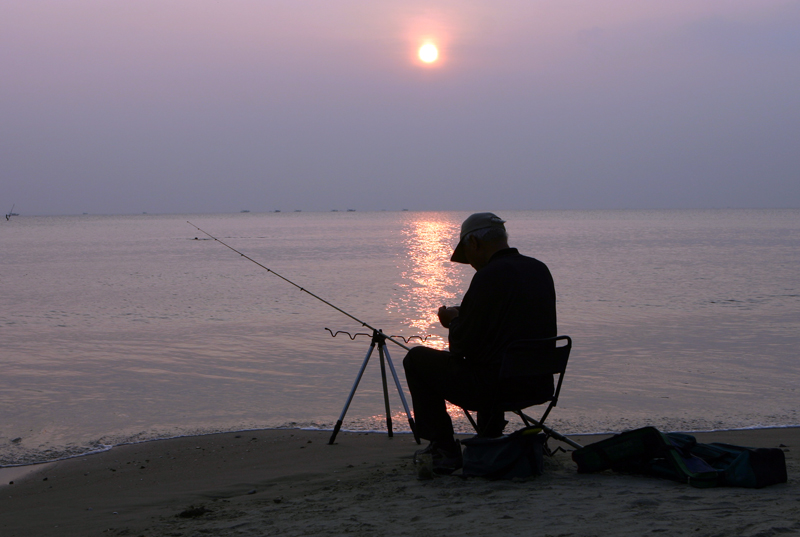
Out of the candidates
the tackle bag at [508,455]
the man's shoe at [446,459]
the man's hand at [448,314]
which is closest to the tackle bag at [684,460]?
the tackle bag at [508,455]

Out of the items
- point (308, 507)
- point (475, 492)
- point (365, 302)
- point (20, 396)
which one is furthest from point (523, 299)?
point (365, 302)

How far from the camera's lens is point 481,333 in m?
3.45

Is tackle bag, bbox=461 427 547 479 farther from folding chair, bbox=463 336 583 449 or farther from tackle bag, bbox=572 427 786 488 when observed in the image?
tackle bag, bbox=572 427 786 488

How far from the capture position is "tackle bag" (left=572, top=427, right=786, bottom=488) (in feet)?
10.3

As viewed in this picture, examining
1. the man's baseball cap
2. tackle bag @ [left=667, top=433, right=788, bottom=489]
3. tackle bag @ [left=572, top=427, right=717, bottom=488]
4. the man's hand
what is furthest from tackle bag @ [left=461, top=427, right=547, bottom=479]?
the man's baseball cap

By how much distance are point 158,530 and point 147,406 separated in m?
3.43

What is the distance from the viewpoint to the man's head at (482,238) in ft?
12.0

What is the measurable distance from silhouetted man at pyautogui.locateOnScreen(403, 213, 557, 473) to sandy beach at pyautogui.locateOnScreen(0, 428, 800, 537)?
12.3 inches

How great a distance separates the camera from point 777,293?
15.1 meters

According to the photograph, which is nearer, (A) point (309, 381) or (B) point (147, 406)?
(B) point (147, 406)

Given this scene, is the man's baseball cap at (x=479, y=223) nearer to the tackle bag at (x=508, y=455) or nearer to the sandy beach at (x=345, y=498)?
the tackle bag at (x=508, y=455)

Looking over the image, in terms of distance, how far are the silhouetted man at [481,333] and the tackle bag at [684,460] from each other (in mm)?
411

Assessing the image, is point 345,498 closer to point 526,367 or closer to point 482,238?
point 526,367

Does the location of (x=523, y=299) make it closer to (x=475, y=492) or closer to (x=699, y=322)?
(x=475, y=492)
